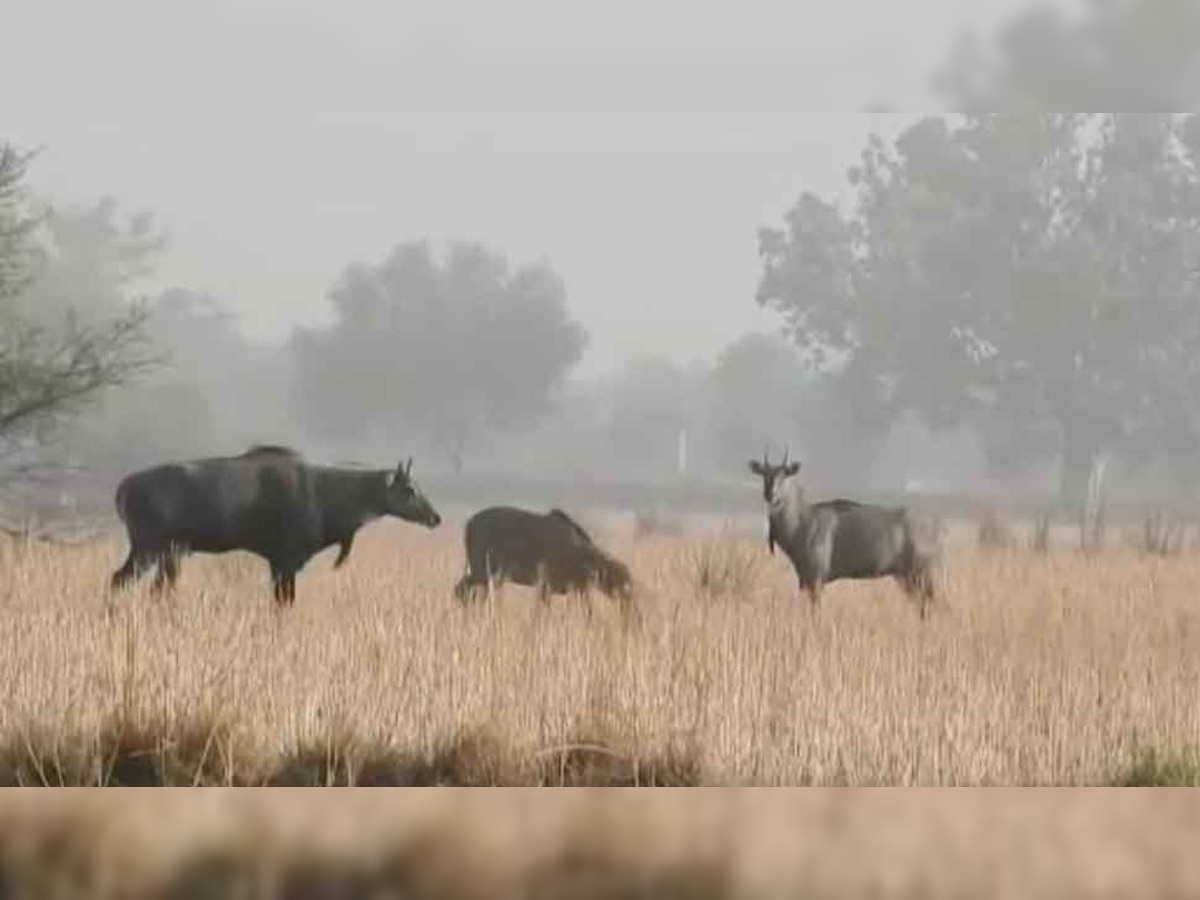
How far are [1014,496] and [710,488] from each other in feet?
9.93

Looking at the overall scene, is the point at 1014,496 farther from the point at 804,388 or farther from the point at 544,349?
the point at 544,349

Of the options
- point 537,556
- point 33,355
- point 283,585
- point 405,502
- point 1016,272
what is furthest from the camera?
point 1016,272

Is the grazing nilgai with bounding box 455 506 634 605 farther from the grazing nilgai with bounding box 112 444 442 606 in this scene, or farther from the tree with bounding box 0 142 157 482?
the tree with bounding box 0 142 157 482

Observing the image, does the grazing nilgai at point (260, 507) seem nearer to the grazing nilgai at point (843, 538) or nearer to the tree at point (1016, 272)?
the grazing nilgai at point (843, 538)

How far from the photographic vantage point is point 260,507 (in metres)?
8.98

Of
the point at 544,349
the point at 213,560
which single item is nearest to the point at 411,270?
the point at 544,349

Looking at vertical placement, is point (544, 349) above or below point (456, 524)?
above

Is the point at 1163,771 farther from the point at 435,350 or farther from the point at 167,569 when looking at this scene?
the point at 435,350

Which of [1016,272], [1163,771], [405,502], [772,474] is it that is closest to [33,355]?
[405,502]

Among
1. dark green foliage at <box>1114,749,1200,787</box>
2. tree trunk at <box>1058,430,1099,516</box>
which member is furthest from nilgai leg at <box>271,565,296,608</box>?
tree trunk at <box>1058,430,1099,516</box>

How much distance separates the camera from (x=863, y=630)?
8.29m

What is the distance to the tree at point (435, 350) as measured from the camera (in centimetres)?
977

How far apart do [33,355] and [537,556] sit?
3.26 m

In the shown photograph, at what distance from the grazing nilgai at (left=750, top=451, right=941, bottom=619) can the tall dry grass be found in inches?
34.9
